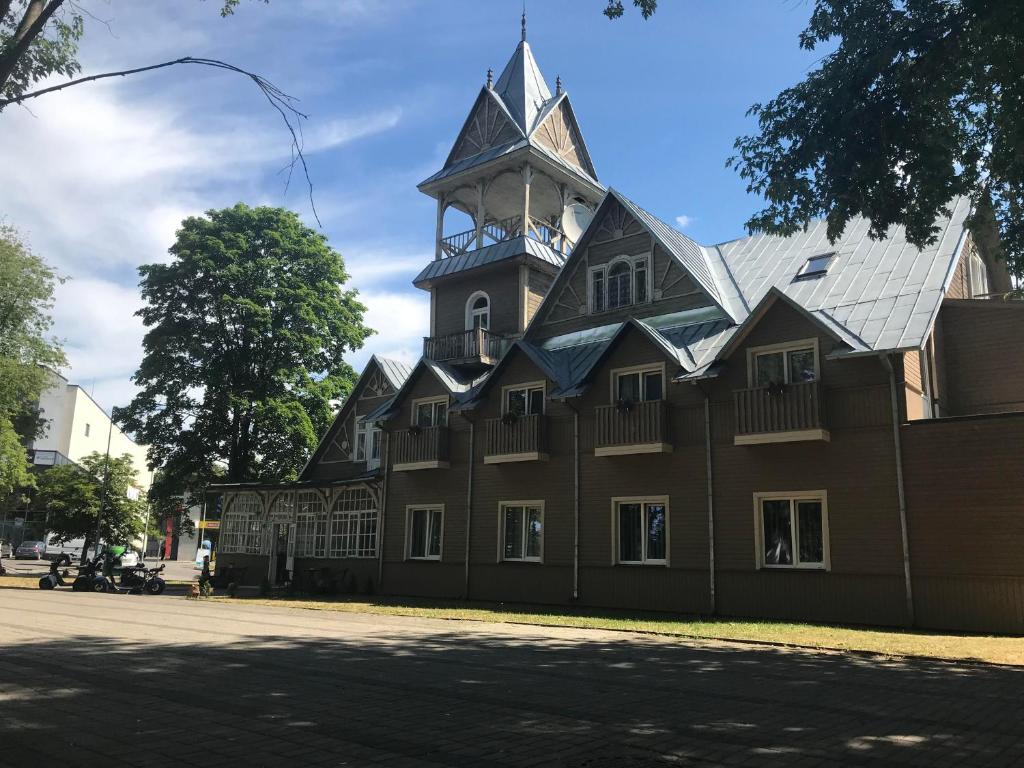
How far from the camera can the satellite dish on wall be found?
105 ft

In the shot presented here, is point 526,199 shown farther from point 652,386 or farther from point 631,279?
point 652,386

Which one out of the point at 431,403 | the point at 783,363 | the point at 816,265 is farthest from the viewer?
the point at 431,403

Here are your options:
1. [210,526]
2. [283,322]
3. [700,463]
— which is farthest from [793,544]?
[210,526]

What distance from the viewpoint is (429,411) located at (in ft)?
90.7

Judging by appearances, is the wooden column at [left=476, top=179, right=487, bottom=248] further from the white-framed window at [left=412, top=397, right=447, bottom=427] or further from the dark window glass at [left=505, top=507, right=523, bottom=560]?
the dark window glass at [left=505, top=507, right=523, bottom=560]

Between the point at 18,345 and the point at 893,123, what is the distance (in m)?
39.5

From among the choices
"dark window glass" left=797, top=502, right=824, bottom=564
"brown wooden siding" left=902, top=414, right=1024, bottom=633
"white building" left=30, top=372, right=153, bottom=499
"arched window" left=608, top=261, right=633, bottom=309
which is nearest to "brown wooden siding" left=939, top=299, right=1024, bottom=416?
"brown wooden siding" left=902, top=414, right=1024, bottom=633

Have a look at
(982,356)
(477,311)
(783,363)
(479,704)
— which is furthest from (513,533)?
(479,704)

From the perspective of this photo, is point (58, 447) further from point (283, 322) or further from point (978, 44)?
point (978, 44)

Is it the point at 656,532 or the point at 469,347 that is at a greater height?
the point at 469,347

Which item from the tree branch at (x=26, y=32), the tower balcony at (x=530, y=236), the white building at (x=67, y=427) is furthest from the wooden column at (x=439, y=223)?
the white building at (x=67, y=427)

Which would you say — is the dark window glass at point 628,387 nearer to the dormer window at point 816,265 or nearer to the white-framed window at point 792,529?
the white-framed window at point 792,529

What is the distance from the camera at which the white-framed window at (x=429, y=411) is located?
2714 cm

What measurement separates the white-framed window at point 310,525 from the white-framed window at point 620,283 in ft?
43.8
